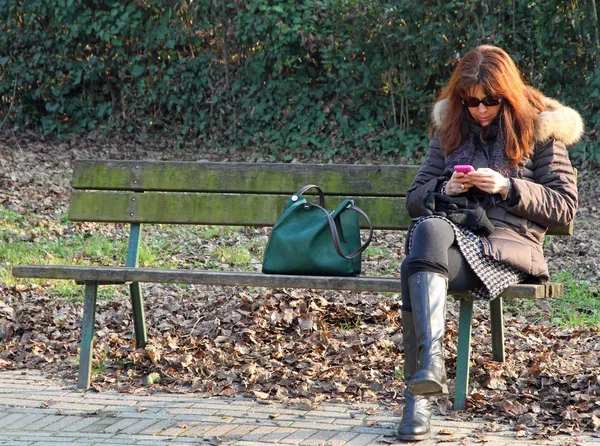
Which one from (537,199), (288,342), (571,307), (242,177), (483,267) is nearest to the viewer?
(483,267)

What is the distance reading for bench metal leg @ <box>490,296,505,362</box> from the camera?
438cm

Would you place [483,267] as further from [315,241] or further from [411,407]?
[315,241]

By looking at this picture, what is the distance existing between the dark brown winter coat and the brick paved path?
763 millimetres

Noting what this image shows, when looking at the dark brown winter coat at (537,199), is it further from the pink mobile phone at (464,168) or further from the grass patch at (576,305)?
the grass patch at (576,305)

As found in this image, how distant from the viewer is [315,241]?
14.1 feet

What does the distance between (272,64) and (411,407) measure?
28.9ft

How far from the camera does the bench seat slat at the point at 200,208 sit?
4.71m

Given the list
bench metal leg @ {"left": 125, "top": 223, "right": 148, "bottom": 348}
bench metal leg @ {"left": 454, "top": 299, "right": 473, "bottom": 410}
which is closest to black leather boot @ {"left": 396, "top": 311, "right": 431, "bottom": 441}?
bench metal leg @ {"left": 454, "top": 299, "right": 473, "bottom": 410}

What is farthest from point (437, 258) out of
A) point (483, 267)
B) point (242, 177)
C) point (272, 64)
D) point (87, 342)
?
point (272, 64)

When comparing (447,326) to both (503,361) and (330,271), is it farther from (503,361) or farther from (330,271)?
(330,271)

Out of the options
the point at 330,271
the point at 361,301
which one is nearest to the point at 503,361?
the point at 330,271

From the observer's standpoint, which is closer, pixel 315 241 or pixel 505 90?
pixel 505 90

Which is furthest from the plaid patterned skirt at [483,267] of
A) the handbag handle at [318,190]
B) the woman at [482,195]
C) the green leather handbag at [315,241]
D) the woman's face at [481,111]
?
the handbag handle at [318,190]

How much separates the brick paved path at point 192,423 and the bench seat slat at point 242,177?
1.17 m
